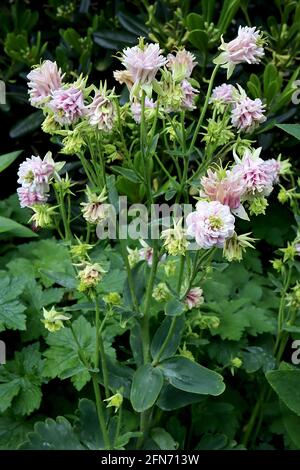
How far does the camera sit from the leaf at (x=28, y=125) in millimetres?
1909

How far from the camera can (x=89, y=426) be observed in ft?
4.07

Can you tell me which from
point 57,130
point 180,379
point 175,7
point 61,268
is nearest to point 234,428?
point 180,379

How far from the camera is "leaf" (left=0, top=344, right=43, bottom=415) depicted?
1.31 metres

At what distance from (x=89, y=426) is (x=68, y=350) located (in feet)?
0.64

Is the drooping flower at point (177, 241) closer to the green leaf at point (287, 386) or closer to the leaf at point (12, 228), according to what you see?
the green leaf at point (287, 386)

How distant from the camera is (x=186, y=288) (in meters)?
1.16

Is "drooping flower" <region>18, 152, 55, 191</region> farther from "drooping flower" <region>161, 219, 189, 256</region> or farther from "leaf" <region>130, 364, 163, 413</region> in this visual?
"leaf" <region>130, 364, 163, 413</region>

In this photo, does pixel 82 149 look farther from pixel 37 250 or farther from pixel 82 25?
pixel 82 25

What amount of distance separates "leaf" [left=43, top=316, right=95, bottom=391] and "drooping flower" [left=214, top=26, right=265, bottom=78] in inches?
25.9

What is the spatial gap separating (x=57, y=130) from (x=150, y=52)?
7.9 inches

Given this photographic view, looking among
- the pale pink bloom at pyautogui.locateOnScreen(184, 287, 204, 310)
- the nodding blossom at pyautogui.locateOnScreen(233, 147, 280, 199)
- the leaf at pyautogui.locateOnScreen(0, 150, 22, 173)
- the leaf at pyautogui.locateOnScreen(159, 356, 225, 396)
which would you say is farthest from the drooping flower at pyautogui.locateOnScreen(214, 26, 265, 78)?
the leaf at pyautogui.locateOnScreen(0, 150, 22, 173)

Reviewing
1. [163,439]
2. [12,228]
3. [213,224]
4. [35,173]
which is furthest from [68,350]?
[213,224]

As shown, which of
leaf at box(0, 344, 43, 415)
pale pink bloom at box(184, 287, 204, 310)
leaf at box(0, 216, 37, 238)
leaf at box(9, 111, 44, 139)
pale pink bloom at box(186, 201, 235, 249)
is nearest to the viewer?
pale pink bloom at box(186, 201, 235, 249)

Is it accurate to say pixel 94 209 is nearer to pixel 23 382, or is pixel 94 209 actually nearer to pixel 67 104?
pixel 67 104
